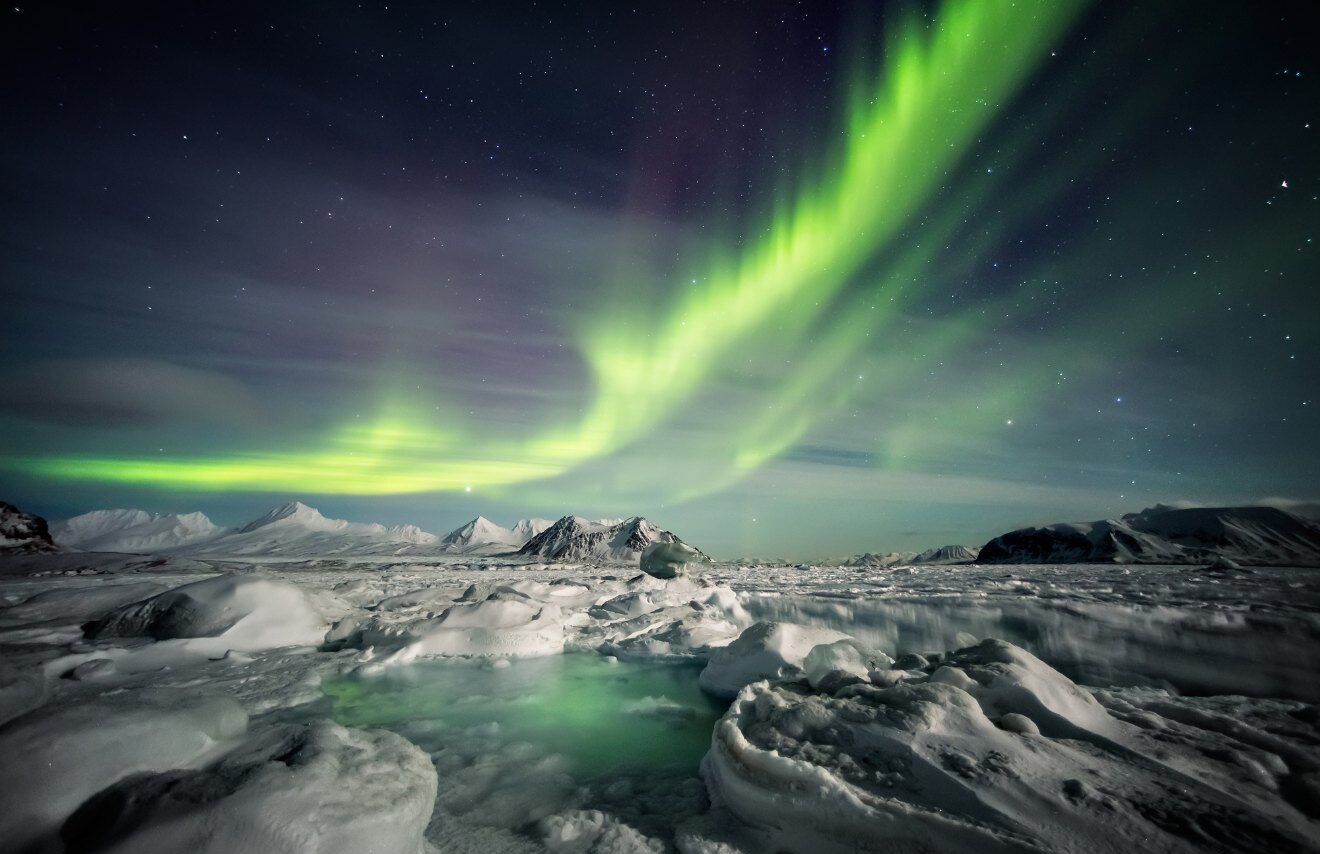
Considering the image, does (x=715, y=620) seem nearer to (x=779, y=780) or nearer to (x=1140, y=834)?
(x=779, y=780)

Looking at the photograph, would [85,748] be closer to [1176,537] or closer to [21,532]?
[21,532]

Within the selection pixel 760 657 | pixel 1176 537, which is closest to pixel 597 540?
pixel 1176 537

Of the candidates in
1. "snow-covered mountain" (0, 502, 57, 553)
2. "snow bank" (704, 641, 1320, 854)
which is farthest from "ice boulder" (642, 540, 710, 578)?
"snow-covered mountain" (0, 502, 57, 553)

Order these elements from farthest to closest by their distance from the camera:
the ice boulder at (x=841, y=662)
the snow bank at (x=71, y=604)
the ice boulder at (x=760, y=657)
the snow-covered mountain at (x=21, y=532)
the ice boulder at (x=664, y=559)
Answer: the snow-covered mountain at (x=21, y=532), the ice boulder at (x=664, y=559), the snow bank at (x=71, y=604), the ice boulder at (x=760, y=657), the ice boulder at (x=841, y=662)

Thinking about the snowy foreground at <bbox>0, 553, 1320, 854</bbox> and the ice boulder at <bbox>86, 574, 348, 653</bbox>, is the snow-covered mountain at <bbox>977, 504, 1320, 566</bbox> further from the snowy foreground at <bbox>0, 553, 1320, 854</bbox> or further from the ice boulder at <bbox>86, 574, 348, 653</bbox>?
the ice boulder at <bbox>86, 574, 348, 653</bbox>

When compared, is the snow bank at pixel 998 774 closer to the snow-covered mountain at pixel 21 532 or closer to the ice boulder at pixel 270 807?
the ice boulder at pixel 270 807

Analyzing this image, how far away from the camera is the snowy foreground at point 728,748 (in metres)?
2.85

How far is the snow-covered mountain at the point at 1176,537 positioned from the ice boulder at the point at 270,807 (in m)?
81.7

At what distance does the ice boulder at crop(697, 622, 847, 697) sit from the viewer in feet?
23.4

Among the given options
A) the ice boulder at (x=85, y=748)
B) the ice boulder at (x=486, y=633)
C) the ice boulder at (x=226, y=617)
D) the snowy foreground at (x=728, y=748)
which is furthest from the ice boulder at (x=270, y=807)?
the ice boulder at (x=226, y=617)

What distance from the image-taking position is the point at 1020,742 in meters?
3.54

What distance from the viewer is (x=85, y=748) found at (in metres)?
3.19

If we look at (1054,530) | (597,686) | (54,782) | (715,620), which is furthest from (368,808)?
(1054,530)

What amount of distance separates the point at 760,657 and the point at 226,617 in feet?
36.7
